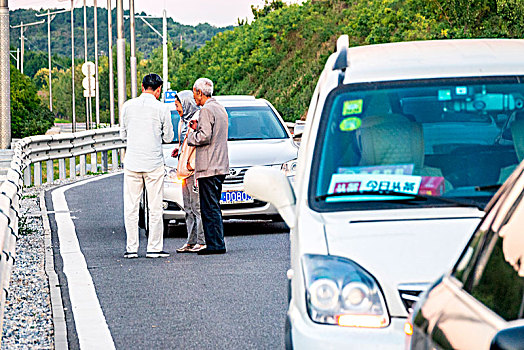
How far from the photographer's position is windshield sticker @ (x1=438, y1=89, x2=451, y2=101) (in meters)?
5.19

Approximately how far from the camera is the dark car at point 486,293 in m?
2.26

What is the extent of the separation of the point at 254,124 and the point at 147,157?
11.5 feet

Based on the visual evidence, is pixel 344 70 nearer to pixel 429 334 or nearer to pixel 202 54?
pixel 429 334

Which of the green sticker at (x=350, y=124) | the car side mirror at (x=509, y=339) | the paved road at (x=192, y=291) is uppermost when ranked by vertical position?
the green sticker at (x=350, y=124)

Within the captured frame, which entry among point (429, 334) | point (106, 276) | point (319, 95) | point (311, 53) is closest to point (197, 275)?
point (106, 276)

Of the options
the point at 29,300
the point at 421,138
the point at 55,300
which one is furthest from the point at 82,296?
the point at 421,138

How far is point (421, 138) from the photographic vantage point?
523 cm

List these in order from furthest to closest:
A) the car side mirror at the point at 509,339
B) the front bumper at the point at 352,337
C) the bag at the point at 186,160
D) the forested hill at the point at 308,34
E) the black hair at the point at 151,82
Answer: the forested hill at the point at 308,34, the bag at the point at 186,160, the black hair at the point at 151,82, the front bumper at the point at 352,337, the car side mirror at the point at 509,339

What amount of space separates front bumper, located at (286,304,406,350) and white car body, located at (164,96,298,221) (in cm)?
829

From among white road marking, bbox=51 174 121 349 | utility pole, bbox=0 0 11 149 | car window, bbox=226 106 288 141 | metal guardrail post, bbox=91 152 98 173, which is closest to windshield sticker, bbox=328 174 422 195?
white road marking, bbox=51 174 121 349

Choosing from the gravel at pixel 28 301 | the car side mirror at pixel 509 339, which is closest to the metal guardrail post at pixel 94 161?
the gravel at pixel 28 301

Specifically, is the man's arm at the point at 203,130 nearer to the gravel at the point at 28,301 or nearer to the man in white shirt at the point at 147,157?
the man in white shirt at the point at 147,157

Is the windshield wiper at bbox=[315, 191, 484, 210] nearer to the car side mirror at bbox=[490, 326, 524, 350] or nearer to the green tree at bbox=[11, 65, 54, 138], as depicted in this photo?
the car side mirror at bbox=[490, 326, 524, 350]

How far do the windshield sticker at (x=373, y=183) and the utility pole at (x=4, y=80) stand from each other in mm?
15133
